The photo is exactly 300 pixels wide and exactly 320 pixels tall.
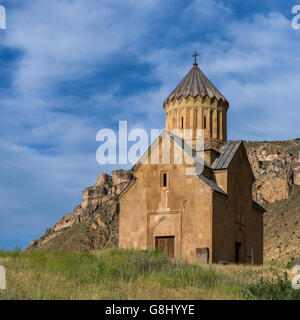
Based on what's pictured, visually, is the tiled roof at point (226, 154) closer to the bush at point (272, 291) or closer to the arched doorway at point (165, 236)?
the arched doorway at point (165, 236)

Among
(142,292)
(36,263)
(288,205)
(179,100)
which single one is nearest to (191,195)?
(179,100)

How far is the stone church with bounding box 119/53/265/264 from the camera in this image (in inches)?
776

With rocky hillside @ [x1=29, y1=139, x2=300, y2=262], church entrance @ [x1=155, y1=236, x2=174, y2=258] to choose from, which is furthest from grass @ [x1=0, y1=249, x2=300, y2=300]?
rocky hillside @ [x1=29, y1=139, x2=300, y2=262]

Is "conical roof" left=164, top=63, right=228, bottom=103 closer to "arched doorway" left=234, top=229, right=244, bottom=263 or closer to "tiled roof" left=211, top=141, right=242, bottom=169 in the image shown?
"tiled roof" left=211, top=141, right=242, bottom=169

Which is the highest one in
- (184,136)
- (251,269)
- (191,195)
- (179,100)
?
(179,100)

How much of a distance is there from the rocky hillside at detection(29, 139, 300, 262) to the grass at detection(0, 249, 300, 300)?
42.1 m

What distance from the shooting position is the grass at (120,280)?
32.5 feet

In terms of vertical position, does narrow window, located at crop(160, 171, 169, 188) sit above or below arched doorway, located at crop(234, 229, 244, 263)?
above

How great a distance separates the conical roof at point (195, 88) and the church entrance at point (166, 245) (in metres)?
7.70

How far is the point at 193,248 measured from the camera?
63.9ft

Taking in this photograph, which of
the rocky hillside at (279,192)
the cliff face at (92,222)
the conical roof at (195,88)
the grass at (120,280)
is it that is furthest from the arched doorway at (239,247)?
the cliff face at (92,222)

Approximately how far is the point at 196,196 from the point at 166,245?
8.26 feet
